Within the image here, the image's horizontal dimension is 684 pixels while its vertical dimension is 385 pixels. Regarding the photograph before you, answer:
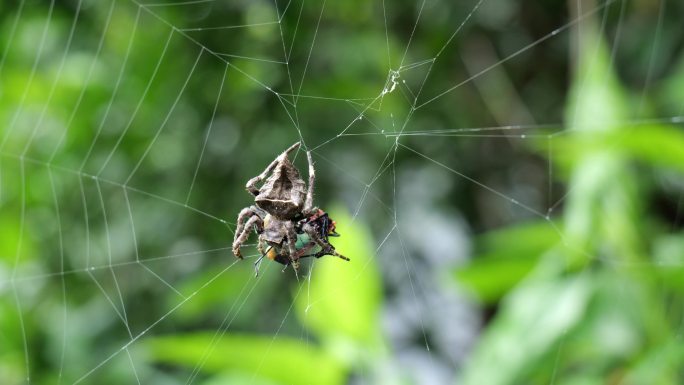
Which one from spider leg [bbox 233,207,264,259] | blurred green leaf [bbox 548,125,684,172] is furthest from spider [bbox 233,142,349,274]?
blurred green leaf [bbox 548,125,684,172]

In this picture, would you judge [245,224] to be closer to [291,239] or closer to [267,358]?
[291,239]

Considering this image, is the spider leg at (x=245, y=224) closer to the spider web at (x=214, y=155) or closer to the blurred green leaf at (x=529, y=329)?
the blurred green leaf at (x=529, y=329)

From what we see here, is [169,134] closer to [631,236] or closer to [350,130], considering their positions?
[350,130]

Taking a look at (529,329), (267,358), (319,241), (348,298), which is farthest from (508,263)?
(267,358)

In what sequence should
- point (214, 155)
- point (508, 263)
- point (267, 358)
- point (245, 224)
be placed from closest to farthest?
point (267, 358)
point (245, 224)
point (508, 263)
point (214, 155)

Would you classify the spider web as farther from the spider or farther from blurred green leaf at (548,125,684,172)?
the spider
